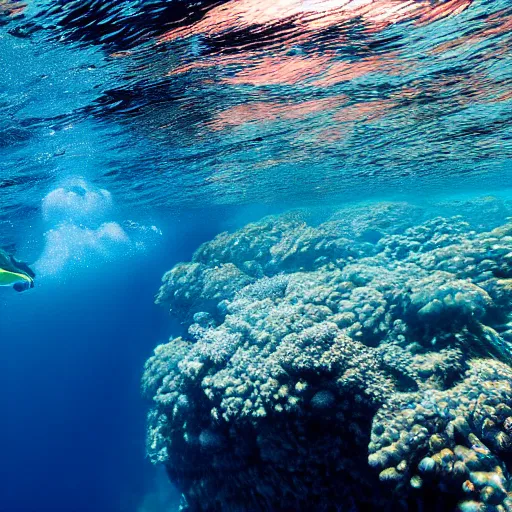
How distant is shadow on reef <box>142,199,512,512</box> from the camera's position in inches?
221

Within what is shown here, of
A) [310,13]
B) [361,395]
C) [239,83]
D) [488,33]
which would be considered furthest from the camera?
[239,83]

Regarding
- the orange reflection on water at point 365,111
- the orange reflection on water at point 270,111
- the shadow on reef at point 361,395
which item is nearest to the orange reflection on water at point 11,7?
the orange reflection on water at point 270,111

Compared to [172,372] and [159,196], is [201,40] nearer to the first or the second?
[172,372]

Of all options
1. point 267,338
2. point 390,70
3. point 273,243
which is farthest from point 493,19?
point 273,243

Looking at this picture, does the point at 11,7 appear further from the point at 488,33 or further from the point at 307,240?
the point at 307,240

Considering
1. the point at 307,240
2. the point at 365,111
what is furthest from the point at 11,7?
Result: the point at 307,240

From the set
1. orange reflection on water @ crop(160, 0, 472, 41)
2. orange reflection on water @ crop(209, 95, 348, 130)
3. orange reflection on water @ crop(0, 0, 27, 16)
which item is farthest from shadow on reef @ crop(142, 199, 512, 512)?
orange reflection on water @ crop(0, 0, 27, 16)

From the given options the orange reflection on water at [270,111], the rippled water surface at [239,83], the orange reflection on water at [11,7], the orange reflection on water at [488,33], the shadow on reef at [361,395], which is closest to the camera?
the orange reflection on water at [11,7]

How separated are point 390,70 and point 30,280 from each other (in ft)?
36.5

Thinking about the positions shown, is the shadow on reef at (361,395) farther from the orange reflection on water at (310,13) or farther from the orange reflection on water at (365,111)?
the orange reflection on water at (310,13)

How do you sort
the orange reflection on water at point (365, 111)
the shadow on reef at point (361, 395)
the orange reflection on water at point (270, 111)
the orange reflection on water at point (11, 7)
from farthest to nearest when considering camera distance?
the orange reflection on water at point (365, 111)
the orange reflection on water at point (270, 111)
the shadow on reef at point (361, 395)
the orange reflection on water at point (11, 7)

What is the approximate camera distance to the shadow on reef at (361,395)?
5.62 meters

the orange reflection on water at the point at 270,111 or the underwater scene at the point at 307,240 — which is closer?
the underwater scene at the point at 307,240

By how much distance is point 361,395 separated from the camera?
23.3ft
